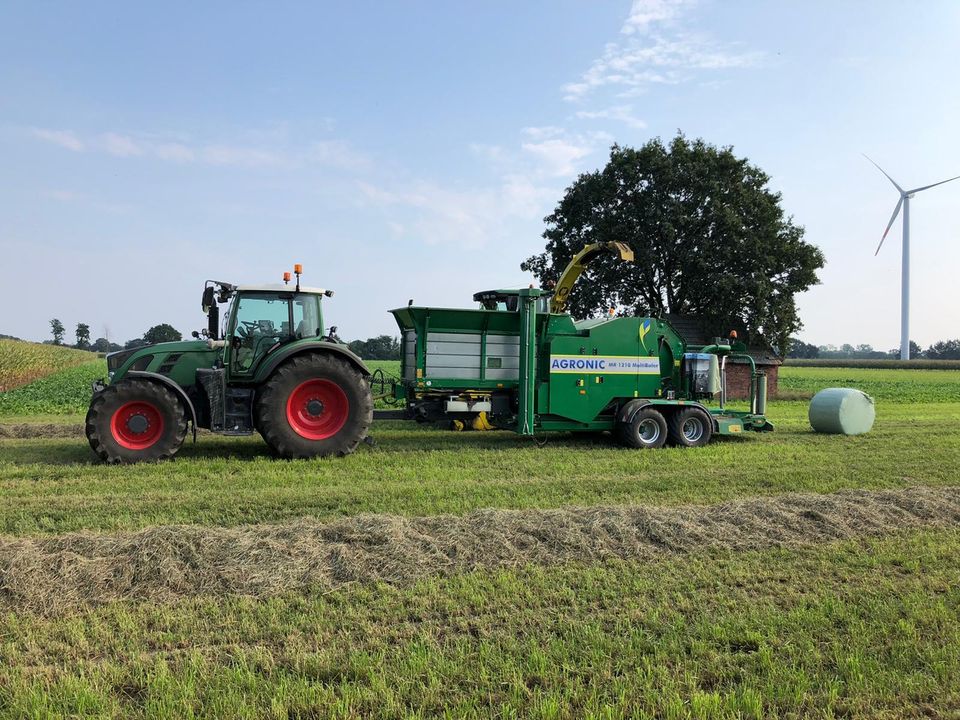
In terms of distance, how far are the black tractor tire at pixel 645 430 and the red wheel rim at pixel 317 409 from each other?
4.87 meters

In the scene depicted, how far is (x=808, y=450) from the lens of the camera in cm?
1155

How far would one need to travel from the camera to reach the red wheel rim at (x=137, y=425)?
29.5 ft

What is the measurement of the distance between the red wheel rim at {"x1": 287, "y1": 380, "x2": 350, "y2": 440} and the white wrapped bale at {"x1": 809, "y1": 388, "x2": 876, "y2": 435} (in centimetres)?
994

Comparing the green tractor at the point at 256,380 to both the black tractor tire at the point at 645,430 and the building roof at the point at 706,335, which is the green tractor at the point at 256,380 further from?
the building roof at the point at 706,335

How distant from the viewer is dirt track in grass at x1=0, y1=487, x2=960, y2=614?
4.57m

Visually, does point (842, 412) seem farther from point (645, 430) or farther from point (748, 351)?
point (748, 351)

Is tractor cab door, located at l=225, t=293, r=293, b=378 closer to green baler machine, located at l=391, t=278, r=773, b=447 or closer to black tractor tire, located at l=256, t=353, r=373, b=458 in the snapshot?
black tractor tire, located at l=256, t=353, r=373, b=458

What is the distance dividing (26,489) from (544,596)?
20.6 ft

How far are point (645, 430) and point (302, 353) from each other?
6074 mm

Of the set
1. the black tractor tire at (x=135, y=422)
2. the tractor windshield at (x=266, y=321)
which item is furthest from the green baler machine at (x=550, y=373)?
the black tractor tire at (x=135, y=422)

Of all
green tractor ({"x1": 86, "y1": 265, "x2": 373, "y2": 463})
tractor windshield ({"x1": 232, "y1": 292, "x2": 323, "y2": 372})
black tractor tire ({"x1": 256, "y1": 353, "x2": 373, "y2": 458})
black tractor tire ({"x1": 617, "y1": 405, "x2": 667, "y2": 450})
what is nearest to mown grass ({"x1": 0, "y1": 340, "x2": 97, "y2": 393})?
green tractor ({"x1": 86, "y1": 265, "x2": 373, "y2": 463})

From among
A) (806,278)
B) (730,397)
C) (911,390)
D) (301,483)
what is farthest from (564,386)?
(911,390)

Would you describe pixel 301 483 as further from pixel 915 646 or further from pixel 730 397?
pixel 730 397

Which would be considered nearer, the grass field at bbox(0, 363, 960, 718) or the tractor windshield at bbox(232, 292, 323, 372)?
the grass field at bbox(0, 363, 960, 718)
